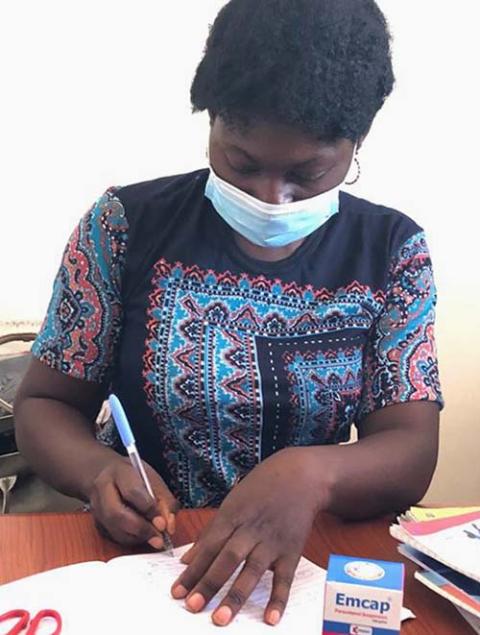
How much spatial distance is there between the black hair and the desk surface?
1.48ft

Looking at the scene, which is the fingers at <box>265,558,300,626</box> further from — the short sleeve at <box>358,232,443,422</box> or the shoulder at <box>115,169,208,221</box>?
the shoulder at <box>115,169,208,221</box>

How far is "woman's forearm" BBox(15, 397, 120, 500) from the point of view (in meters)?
0.95

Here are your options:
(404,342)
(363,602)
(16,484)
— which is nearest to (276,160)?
(404,342)

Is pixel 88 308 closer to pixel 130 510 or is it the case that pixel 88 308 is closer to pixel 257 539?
pixel 130 510

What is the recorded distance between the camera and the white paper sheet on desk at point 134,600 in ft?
2.35

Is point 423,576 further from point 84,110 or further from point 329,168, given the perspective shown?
point 84,110

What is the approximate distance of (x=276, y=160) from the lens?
36.3 inches

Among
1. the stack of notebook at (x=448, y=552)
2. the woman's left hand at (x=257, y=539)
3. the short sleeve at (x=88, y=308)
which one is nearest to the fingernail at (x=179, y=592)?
the woman's left hand at (x=257, y=539)

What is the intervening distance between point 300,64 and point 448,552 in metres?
0.53

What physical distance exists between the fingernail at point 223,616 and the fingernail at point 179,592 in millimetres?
40

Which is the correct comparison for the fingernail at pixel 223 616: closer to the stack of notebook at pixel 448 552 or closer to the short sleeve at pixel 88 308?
the stack of notebook at pixel 448 552

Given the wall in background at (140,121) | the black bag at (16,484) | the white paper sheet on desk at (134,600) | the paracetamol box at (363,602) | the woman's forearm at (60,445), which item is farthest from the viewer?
the wall in background at (140,121)

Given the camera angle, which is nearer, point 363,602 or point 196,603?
point 363,602

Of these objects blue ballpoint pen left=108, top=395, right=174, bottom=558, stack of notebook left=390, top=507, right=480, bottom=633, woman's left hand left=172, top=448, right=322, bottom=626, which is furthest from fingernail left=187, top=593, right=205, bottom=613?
stack of notebook left=390, top=507, right=480, bottom=633
